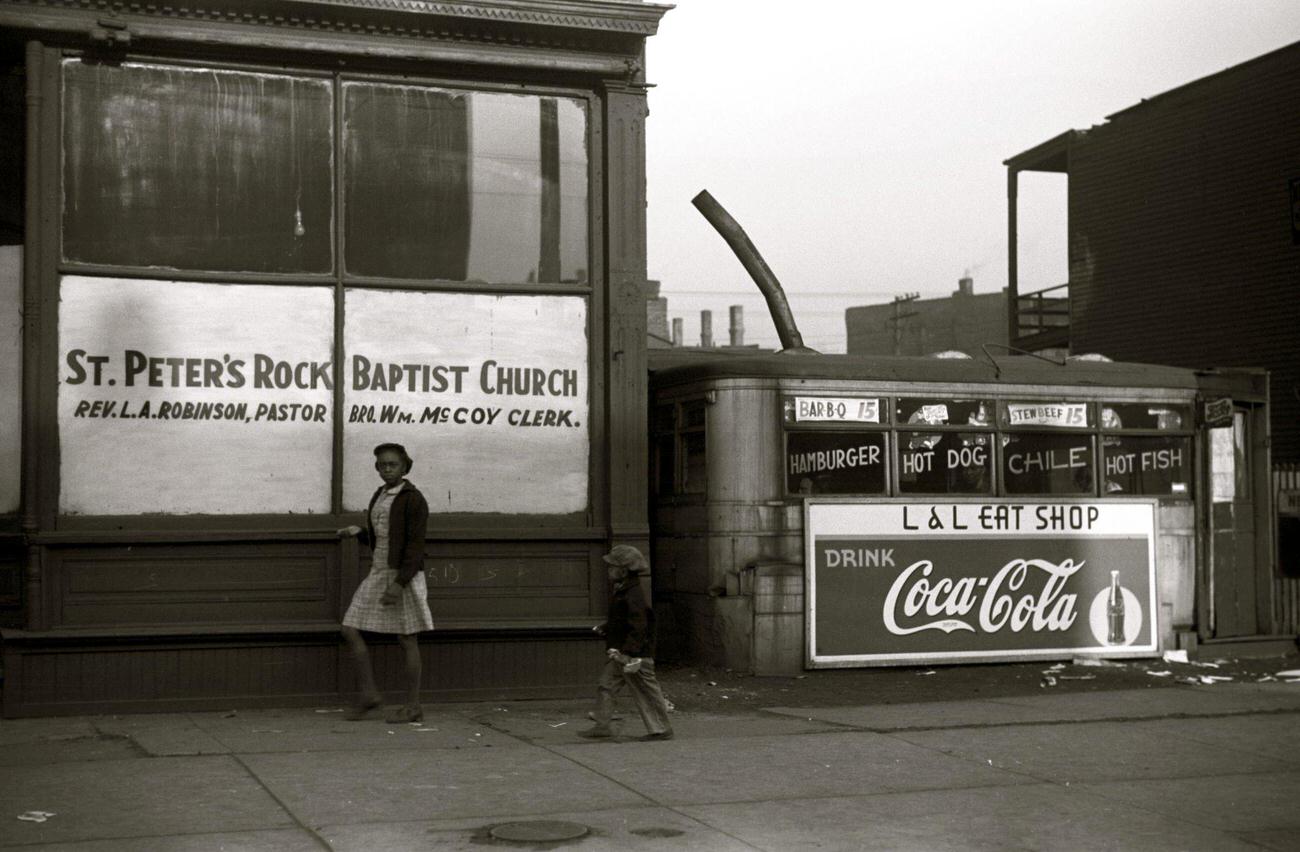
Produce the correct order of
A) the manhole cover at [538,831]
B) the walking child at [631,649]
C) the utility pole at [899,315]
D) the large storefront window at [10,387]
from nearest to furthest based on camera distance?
1. the manhole cover at [538,831]
2. the walking child at [631,649]
3. the large storefront window at [10,387]
4. the utility pole at [899,315]

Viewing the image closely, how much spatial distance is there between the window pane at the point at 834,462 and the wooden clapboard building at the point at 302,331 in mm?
1995

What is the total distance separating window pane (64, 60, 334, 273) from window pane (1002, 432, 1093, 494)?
624 cm

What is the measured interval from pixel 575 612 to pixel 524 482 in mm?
1006

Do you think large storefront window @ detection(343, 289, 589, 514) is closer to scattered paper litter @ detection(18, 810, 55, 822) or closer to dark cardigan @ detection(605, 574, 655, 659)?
dark cardigan @ detection(605, 574, 655, 659)

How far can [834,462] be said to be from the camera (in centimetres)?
1280

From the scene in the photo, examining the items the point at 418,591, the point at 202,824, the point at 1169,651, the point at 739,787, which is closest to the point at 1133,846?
the point at 739,787

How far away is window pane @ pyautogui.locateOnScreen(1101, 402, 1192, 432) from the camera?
45.2 feet

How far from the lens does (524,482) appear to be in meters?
11.0

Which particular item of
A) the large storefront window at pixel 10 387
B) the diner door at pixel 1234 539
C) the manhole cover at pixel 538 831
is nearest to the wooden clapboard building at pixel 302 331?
the large storefront window at pixel 10 387

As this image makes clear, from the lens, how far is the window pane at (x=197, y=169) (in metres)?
10.2

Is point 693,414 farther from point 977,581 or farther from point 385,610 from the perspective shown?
point 385,610

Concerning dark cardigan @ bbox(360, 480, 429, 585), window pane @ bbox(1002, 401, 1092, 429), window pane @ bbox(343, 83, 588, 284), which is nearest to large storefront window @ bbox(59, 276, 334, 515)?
window pane @ bbox(343, 83, 588, 284)

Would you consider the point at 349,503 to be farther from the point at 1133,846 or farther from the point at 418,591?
the point at 1133,846

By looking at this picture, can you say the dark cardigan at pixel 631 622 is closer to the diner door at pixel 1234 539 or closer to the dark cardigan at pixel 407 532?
the dark cardigan at pixel 407 532
